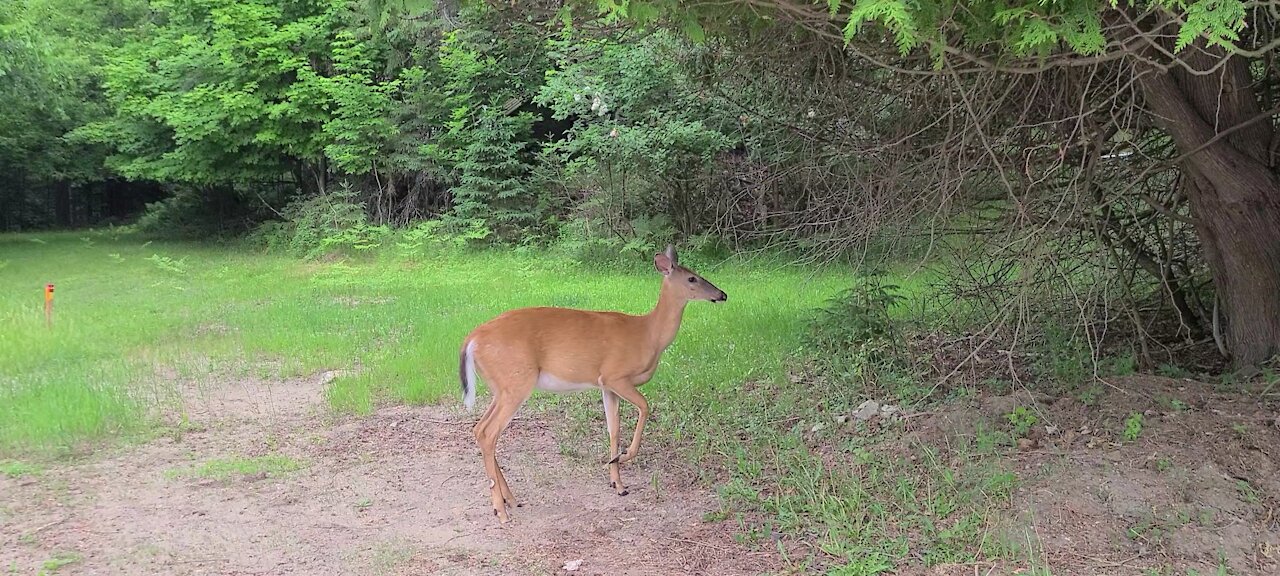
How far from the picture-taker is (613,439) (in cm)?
541

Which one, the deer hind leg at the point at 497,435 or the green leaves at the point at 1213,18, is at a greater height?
the green leaves at the point at 1213,18

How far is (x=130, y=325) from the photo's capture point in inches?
404

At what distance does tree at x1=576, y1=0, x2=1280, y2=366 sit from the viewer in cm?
406

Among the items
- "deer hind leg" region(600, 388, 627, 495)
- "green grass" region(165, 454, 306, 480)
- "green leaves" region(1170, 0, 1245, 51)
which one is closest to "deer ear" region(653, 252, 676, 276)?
"deer hind leg" region(600, 388, 627, 495)

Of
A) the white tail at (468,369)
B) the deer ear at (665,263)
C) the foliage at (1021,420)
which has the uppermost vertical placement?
the deer ear at (665,263)

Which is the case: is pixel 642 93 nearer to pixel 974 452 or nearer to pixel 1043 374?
pixel 1043 374

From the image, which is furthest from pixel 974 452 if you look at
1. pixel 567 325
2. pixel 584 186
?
pixel 584 186

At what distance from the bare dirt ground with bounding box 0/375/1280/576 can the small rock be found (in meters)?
0.35

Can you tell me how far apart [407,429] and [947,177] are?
3.97 m

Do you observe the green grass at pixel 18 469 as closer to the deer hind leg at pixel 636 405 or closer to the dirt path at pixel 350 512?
the dirt path at pixel 350 512

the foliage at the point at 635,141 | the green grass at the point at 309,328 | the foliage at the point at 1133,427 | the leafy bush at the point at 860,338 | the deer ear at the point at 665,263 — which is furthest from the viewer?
the foliage at the point at 635,141

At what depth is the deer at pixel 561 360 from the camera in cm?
510

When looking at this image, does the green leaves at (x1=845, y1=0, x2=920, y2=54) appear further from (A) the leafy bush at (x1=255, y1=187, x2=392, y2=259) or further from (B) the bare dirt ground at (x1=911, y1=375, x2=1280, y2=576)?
(A) the leafy bush at (x1=255, y1=187, x2=392, y2=259)

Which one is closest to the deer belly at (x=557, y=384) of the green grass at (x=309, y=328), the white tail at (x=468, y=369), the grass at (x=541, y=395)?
the white tail at (x=468, y=369)
